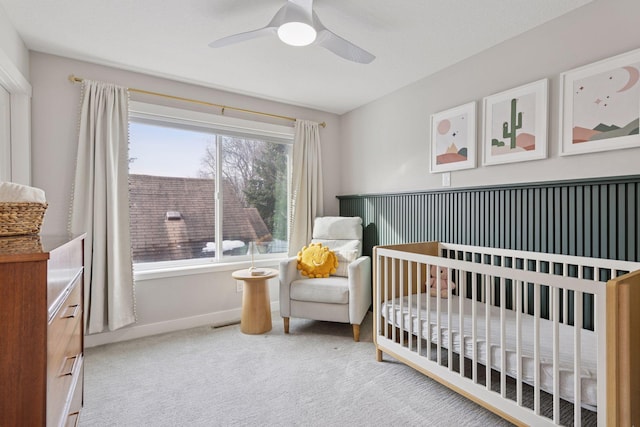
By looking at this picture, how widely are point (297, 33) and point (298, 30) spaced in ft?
0.08

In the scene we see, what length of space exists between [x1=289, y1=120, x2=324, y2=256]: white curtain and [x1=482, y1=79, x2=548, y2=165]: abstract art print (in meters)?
1.80

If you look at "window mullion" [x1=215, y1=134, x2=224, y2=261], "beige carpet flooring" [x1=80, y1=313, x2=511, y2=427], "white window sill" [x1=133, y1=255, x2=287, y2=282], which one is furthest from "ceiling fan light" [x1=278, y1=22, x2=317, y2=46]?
"white window sill" [x1=133, y1=255, x2=287, y2=282]

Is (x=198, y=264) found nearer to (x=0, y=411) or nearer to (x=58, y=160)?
(x=58, y=160)

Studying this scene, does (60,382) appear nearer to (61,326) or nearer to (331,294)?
(61,326)

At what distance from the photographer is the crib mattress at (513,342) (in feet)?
4.35

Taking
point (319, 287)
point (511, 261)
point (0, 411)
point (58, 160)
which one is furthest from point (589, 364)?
point (58, 160)

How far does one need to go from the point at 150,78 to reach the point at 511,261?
10.5 ft

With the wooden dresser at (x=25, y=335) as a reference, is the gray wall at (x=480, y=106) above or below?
above

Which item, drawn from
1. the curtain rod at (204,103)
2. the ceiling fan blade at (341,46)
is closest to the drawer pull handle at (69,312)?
the ceiling fan blade at (341,46)

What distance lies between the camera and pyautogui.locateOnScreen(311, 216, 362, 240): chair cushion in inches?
129

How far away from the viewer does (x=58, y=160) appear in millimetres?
2482

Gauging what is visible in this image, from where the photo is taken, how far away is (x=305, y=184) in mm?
3596

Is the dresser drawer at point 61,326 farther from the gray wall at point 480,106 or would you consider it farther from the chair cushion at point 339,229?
the gray wall at point 480,106

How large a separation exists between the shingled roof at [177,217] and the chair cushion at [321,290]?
916 millimetres
